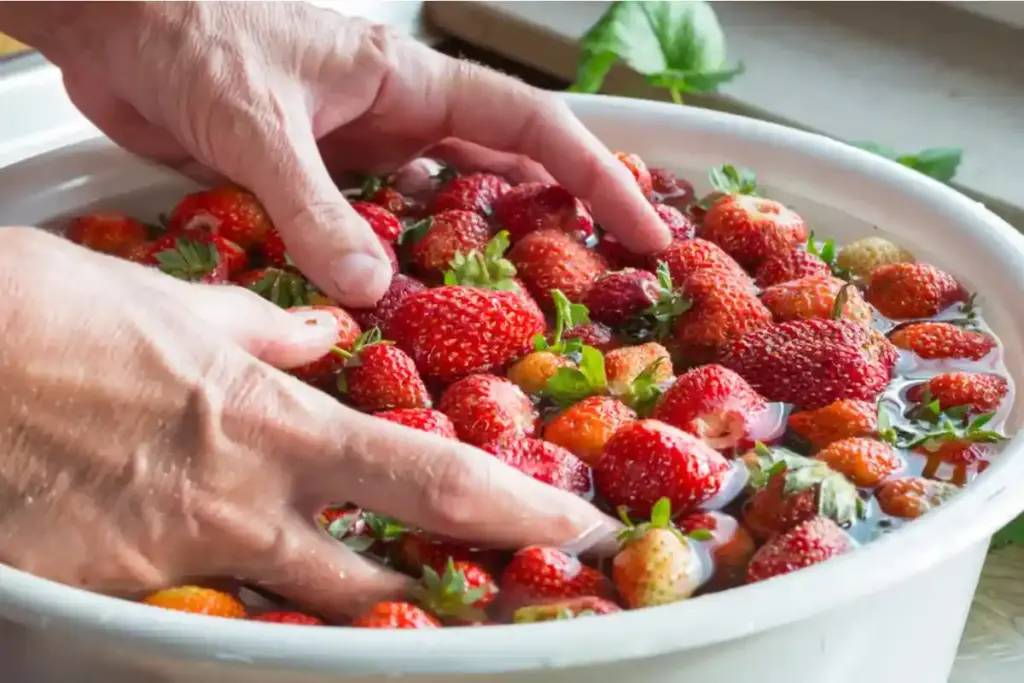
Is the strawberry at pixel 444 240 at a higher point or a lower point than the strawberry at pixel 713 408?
lower

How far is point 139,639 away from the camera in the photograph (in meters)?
0.46

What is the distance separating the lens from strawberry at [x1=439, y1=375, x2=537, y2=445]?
652mm

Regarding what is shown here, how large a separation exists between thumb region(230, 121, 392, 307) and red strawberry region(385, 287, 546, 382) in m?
0.03

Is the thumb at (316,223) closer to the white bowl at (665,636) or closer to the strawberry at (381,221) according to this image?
the strawberry at (381,221)

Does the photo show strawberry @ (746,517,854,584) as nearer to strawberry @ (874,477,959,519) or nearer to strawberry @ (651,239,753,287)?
strawberry @ (874,477,959,519)

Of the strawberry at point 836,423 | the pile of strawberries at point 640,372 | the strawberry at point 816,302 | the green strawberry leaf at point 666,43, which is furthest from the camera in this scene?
the green strawberry leaf at point 666,43

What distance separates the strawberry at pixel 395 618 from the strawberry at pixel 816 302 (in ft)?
1.15

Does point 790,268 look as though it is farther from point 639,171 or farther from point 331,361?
point 331,361

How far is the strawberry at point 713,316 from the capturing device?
748 mm

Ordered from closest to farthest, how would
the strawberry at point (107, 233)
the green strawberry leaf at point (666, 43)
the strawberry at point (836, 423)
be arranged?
the strawberry at point (836, 423)
the strawberry at point (107, 233)
the green strawberry leaf at point (666, 43)

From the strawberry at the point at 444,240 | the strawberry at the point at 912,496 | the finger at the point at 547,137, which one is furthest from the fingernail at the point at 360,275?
the strawberry at the point at 912,496

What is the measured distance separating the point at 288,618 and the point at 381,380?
0.19 m

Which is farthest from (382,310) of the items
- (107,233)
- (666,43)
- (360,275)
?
(666,43)

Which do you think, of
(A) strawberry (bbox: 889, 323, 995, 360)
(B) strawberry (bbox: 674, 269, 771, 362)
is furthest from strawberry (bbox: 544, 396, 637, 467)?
(A) strawberry (bbox: 889, 323, 995, 360)
